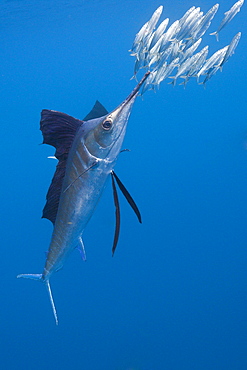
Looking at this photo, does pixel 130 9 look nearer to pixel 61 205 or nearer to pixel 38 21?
pixel 38 21

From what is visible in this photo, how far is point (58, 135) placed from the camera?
1682mm

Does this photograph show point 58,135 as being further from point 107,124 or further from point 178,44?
point 178,44

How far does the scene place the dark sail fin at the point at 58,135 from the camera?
162 cm

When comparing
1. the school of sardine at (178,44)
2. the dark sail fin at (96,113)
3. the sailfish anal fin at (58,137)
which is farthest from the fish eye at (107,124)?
the school of sardine at (178,44)

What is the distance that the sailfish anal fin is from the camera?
1.62 m

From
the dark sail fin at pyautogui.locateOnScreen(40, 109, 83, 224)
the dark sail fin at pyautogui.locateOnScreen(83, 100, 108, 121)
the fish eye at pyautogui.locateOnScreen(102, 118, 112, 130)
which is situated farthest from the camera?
the dark sail fin at pyautogui.locateOnScreen(83, 100, 108, 121)

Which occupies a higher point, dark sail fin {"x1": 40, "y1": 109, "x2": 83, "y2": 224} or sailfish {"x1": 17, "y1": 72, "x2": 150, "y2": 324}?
dark sail fin {"x1": 40, "y1": 109, "x2": 83, "y2": 224}

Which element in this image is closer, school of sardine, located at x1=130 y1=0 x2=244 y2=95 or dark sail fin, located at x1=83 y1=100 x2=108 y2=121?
dark sail fin, located at x1=83 y1=100 x2=108 y2=121

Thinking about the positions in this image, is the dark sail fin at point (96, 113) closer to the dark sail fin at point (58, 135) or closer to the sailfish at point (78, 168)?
the sailfish at point (78, 168)

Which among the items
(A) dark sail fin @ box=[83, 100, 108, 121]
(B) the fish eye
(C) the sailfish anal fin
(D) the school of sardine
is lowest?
(B) the fish eye

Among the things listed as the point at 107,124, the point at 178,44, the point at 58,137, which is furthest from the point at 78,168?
the point at 178,44

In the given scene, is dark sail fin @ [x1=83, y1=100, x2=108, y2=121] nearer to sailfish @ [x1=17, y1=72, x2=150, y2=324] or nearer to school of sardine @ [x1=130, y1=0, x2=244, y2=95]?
sailfish @ [x1=17, y1=72, x2=150, y2=324]

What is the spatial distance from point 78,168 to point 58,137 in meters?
0.20

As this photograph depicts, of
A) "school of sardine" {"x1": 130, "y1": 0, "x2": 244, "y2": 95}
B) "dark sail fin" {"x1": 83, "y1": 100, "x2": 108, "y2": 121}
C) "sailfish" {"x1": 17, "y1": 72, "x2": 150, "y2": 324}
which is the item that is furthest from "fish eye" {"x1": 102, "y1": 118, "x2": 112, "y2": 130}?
"school of sardine" {"x1": 130, "y1": 0, "x2": 244, "y2": 95}
